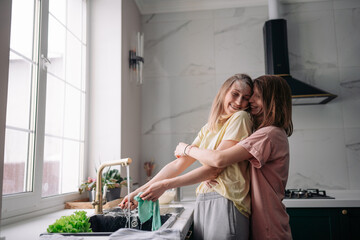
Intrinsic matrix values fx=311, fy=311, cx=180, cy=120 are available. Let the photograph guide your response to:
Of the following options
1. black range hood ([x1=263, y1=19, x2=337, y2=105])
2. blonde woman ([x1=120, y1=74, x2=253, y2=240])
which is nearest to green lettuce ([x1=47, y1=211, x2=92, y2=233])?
blonde woman ([x1=120, y1=74, x2=253, y2=240])

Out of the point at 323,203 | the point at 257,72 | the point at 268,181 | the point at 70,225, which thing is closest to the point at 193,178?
the point at 268,181

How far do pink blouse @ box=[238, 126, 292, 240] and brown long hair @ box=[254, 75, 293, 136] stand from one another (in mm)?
45

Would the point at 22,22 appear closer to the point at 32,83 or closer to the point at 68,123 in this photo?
the point at 32,83

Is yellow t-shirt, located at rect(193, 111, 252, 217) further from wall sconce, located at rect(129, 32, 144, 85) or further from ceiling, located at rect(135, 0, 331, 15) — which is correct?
ceiling, located at rect(135, 0, 331, 15)

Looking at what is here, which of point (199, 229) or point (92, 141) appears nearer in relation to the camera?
point (199, 229)

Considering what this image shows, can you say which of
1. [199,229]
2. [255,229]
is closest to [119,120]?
[199,229]

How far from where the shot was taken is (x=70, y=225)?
122 centimetres

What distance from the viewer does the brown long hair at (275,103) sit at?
137 cm

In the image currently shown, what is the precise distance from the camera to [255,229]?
4.29 ft

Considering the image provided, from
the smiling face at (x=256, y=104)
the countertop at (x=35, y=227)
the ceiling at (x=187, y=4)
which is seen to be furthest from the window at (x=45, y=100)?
the smiling face at (x=256, y=104)

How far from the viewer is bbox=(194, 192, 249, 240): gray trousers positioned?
1268 mm

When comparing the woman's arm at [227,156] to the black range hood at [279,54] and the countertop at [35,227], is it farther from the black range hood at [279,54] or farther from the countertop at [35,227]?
the black range hood at [279,54]

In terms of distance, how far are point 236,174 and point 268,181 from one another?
142 millimetres

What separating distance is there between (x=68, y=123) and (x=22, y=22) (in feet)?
2.47
